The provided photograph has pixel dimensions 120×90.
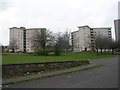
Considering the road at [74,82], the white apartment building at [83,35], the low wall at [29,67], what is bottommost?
the road at [74,82]

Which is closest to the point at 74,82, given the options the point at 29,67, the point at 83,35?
the point at 29,67

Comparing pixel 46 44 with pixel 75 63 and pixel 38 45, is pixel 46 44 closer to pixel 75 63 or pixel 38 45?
pixel 38 45

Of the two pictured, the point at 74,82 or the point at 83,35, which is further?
the point at 83,35

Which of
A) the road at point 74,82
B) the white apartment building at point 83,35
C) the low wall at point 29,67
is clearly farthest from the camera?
the white apartment building at point 83,35

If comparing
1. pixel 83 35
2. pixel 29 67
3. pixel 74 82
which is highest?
pixel 83 35

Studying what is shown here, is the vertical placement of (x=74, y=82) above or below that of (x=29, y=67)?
below

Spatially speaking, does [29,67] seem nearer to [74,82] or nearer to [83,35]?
[74,82]

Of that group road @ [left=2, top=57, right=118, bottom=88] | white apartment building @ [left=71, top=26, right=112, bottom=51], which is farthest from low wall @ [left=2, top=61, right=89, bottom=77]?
white apartment building @ [left=71, top=26, right=112, bottom=51]

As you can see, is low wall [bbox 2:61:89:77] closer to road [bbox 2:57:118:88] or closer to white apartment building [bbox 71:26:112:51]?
road [bbox 2:57:118:88]

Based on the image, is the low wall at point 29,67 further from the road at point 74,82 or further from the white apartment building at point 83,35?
the white apartment building at point 83,35

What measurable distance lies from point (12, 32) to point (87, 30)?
58.2 meters

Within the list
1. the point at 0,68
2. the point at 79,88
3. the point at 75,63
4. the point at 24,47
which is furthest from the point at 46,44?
the point at 24,47

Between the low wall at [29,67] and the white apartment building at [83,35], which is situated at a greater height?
the white apartment building at [83,35]

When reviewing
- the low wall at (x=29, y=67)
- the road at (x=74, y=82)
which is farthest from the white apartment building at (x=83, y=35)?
the road at (x=74, y=82)
